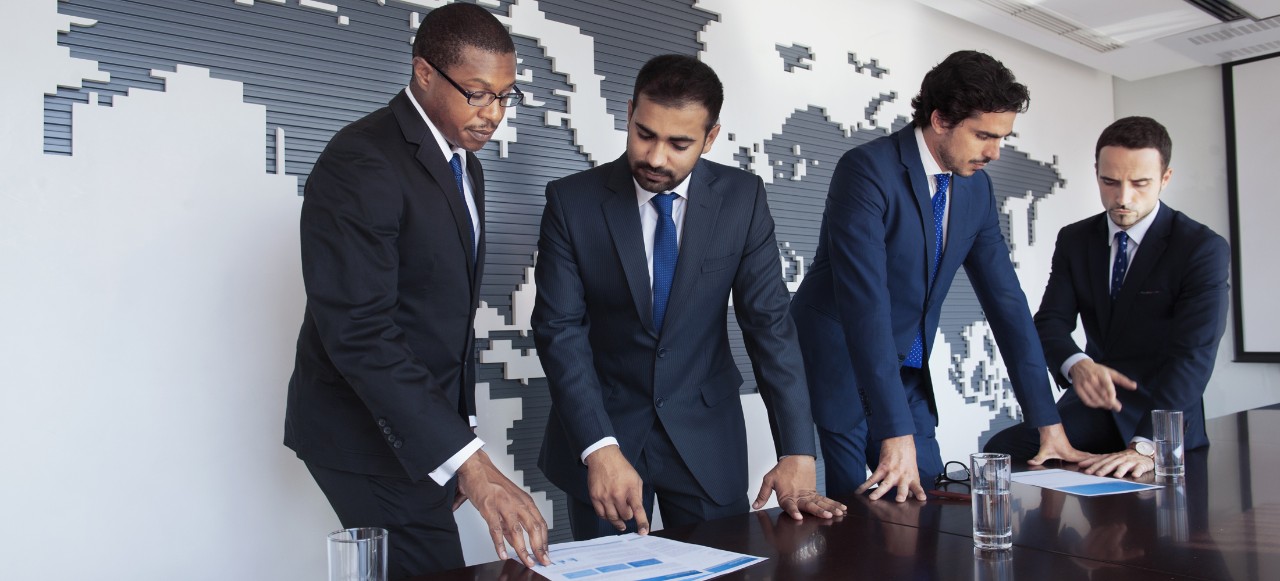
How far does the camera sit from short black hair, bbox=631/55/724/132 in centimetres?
212

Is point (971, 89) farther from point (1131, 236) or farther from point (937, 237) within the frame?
point (1131, 236)

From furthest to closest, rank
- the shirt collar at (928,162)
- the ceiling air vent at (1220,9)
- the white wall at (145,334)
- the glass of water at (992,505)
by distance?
the ceiling air vent at (1220,9) → the shirt collar at (928,162) → the white wall at (145,334) → the glass of water at (992,505)

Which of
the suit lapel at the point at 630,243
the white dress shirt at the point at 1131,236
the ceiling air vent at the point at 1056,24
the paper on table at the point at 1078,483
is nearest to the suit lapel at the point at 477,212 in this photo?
the suit lapel at the point at 630,243

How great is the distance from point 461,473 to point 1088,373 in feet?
6.39

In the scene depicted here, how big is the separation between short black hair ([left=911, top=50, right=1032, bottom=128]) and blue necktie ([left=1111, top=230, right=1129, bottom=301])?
34.1 inches

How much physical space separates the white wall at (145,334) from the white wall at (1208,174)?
5.64 m

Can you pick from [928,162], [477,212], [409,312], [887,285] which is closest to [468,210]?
[477,212]

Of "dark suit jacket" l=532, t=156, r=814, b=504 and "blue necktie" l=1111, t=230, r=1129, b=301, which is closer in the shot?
"dark suit jacket" l=532, t=156, r=814, b=504

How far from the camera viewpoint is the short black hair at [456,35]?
1.98m

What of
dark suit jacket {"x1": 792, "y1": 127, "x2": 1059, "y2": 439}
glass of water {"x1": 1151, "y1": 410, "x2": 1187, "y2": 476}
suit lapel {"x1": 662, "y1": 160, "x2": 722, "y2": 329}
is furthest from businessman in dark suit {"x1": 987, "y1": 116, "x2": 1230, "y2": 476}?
suit lapel {"x1": 662, "y1": 160, "x2": 722, "y2": 329}

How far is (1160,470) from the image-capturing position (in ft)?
7.27

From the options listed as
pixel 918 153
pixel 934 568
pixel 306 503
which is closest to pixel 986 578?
pixel 934 568

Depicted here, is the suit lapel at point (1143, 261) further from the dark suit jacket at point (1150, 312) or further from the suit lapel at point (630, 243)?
the suit lapel at point (630, 243)

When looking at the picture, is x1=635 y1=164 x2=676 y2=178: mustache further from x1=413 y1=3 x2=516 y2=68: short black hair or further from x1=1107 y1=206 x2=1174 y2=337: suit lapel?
x1=1107 y1=206 x2=1174 y2=337: suit lapel
